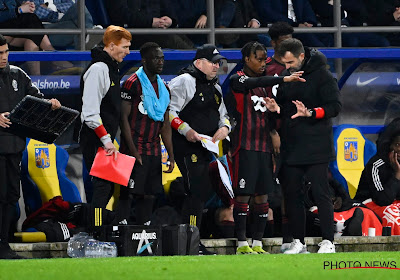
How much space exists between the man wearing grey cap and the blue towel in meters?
0.19

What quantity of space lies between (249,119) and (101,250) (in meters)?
1.75

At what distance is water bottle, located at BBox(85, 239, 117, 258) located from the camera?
8.62 metres

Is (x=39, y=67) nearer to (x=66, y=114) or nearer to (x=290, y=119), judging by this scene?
(x=66, y=114)

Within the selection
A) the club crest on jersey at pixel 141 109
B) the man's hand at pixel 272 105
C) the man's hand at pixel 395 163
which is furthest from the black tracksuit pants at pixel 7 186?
the man's hand at pixel 395 163

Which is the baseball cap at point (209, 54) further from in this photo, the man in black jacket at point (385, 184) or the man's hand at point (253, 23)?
the man's hand at point (253, 23)

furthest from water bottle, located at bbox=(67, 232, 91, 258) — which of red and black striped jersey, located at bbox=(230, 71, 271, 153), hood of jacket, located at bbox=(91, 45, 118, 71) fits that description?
red and black striped jersey, located at bbox=(230, 71, 271, 153)

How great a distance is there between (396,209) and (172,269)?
14.8ft

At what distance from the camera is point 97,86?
347 inches

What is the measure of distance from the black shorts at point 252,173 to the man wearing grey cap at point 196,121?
0.26 meters

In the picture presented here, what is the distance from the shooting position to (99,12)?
11984 mm

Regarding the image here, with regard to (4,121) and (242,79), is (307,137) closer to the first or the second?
(242,79)

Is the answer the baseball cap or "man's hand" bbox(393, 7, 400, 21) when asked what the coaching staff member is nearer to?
the baseball cap

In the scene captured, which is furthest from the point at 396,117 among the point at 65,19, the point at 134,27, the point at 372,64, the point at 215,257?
the point at 215,257

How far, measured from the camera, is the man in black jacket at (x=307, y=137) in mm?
8891
